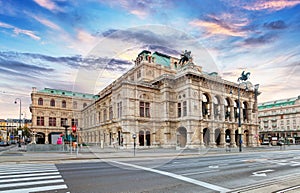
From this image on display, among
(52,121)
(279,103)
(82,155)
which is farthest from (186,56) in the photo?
(279,103)

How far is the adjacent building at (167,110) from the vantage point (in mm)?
51062

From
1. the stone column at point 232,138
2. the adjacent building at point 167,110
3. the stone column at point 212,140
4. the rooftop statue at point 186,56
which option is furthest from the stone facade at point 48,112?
the stone column at point 232,138

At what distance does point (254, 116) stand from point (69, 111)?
252 feet

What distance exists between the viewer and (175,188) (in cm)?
1021

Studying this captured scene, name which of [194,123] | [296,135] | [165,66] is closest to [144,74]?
[165,66]

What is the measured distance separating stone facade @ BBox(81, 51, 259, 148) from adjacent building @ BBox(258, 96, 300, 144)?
204 feet

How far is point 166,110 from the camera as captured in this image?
5516 cm

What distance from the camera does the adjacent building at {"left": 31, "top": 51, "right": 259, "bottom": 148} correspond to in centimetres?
5106

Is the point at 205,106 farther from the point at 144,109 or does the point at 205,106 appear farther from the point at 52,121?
the point at 52,121

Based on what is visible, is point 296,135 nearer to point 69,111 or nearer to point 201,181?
point 69,111

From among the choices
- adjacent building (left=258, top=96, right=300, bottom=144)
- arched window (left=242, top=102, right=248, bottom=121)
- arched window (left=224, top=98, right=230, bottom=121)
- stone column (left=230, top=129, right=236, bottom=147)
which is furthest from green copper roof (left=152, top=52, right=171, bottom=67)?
adjacent building (left=258, top=96, right=300, bottom=144)

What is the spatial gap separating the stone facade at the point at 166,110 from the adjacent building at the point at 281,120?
62.1 metres

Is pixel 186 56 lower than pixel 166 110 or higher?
higher

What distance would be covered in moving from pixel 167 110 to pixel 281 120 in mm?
89906
